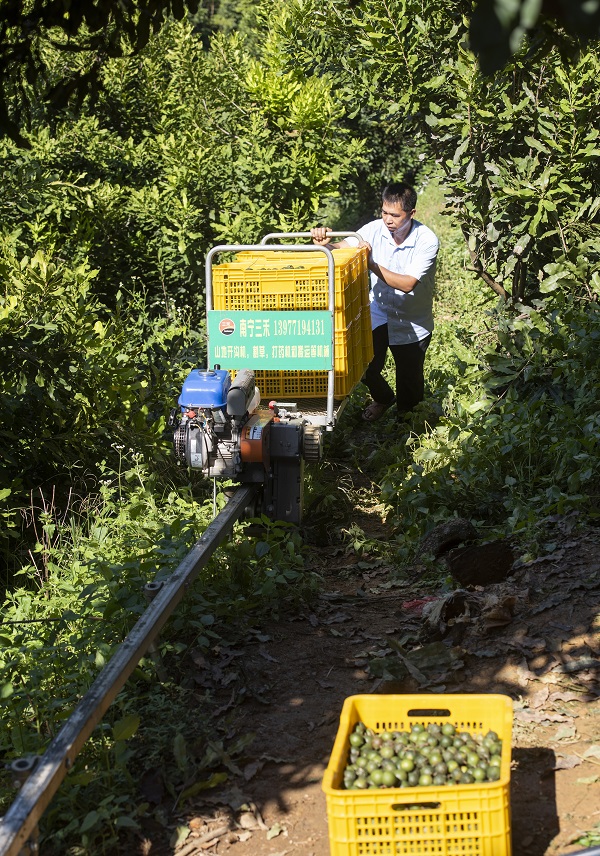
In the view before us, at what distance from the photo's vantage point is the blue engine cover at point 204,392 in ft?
18.3

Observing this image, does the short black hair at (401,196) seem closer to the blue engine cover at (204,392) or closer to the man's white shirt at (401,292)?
the man's white shirt at (401,292)

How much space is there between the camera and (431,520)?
631cm

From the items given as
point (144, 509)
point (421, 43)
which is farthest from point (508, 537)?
point (421, 43)

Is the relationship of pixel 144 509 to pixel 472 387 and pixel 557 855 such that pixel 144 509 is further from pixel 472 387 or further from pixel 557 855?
pixel 557 855

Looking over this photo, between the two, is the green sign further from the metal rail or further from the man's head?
the man's head

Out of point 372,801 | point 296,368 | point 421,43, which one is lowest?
point 372,801

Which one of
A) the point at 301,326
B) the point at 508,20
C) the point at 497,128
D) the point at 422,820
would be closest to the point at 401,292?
the point at 497,128

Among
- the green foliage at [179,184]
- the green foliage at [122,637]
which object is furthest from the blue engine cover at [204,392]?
the green foliage at [179,184]

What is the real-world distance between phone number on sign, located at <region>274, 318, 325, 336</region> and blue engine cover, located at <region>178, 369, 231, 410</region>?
68cm

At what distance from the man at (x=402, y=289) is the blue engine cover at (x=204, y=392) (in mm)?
2335

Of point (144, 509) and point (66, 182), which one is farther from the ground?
point (66, 182)

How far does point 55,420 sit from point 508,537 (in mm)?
2956

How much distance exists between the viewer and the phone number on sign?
6.15m

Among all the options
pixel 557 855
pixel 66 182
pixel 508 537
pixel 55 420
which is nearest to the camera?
pixel 557 855
